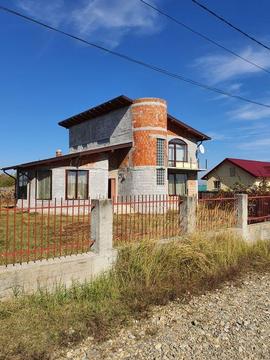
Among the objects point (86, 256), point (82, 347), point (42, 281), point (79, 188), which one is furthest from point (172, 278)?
Result: point (79, 188)

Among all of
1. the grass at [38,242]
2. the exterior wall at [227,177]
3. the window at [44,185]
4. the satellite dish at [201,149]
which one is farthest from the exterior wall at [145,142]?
the exterior wall at [227,177]

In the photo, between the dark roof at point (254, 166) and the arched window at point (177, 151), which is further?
the dark roof at point (254, 166)

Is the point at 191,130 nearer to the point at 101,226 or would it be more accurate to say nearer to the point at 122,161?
the point at 122,161

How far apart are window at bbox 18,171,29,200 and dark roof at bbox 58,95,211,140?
756 cm

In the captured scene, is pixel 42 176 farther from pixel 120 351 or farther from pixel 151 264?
pixel 120 351

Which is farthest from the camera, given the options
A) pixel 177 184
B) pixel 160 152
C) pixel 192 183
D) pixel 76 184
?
pixel 192 183

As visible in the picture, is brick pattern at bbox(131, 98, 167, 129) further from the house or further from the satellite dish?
the house

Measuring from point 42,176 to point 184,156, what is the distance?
11.6 meters

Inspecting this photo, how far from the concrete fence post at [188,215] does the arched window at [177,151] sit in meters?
18.4

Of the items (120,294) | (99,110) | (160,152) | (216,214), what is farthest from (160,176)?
(120,294)

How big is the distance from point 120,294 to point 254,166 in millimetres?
38955

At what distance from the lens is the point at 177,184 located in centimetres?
2817

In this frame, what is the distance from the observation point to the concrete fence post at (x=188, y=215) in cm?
898

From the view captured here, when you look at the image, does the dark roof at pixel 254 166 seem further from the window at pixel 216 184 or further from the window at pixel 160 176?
the window at pixel 160 176
